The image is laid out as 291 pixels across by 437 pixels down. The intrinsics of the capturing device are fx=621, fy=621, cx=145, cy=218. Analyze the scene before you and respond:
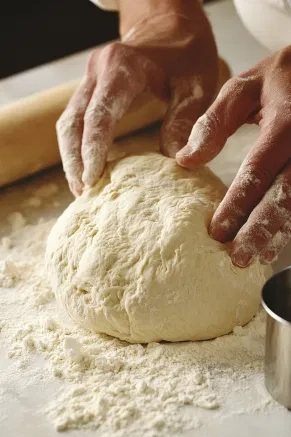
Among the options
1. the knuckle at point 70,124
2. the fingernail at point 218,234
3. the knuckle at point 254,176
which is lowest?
the fingernail at point 218,234

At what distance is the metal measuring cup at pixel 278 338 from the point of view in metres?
1.36

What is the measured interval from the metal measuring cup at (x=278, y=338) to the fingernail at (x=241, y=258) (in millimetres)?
123

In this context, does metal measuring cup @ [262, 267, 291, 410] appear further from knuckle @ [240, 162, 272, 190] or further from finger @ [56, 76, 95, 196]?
finger @ [56, 76, 95, 196]

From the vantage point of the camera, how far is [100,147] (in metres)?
1.94

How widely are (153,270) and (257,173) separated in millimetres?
369

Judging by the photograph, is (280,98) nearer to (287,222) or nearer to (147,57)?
(287,222)

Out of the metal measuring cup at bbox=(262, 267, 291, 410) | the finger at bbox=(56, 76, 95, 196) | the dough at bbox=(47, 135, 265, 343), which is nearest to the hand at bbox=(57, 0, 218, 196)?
the finger at bbox=(56, 76, 95, 196)

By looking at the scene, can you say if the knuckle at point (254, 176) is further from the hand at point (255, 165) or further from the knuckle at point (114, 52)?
the knuckle at point (114, 52)

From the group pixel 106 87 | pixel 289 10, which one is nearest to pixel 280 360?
pixel 106 87

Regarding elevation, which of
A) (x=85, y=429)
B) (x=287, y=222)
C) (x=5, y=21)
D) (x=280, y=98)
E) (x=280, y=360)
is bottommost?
(x=5, y=21)

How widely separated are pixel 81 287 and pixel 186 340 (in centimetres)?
32

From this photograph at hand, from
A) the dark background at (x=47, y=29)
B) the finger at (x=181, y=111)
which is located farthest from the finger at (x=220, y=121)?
the dark background at (x=47, y=29)

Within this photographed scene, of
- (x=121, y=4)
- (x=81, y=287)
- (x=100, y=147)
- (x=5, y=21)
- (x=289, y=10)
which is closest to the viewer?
(x=81, y=287)

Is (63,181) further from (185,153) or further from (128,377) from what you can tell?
(128,377)
